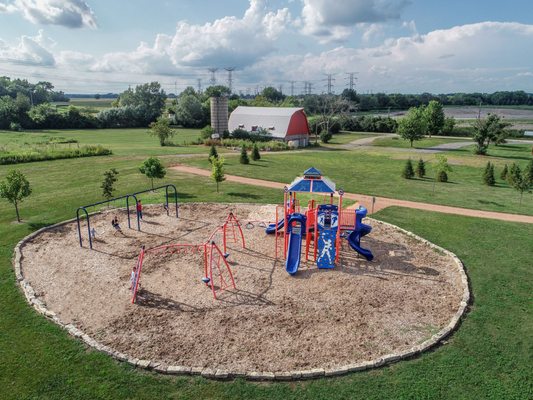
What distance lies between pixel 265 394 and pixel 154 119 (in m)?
86.4

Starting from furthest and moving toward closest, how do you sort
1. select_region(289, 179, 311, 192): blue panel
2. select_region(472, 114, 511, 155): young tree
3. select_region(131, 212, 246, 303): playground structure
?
1. select_region(472, 114, 511, 155): young tree
2. select_region(289, 179, 311, 192): blue panel
3. select_region(131, 212, 246, 303): playground structure

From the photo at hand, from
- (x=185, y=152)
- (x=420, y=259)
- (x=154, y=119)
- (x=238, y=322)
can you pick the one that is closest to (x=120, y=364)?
(x=238, y=322)

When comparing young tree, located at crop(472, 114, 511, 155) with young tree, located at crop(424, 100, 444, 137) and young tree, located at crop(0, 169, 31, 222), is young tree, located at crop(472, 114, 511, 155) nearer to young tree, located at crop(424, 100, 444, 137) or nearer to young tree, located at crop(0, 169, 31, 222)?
young tree, located at crop(424, 100, 444, 137)

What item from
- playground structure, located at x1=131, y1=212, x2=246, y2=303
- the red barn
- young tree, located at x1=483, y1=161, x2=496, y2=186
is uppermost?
the red barn

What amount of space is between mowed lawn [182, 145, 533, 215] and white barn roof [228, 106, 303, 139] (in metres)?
9.79

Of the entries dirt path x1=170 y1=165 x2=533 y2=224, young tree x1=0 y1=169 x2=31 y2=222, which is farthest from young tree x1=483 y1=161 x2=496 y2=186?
young tree x1=0 y1=169 x2=31 y2=222

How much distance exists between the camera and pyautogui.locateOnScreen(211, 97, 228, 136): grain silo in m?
59.0

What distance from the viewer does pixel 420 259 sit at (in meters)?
15.0

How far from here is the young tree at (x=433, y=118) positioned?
64812mm

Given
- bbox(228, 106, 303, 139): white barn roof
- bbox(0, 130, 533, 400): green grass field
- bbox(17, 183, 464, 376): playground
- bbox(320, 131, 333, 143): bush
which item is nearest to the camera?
bbox(0, 130, 533, 400): green grass field

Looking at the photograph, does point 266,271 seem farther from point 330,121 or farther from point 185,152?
point 330,121

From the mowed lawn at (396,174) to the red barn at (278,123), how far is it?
872cm

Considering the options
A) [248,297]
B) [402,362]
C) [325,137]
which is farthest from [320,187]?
[325,137]

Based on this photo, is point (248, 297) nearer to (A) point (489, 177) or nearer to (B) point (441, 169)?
(B) point (441, 169)
